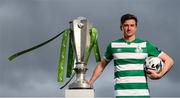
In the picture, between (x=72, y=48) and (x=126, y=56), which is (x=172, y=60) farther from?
(x=72, y=48)

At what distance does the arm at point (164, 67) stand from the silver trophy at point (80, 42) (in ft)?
3.41

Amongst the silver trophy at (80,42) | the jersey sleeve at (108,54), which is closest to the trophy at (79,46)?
the silver trophy at (80,42)

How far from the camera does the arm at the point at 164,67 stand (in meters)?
3.30

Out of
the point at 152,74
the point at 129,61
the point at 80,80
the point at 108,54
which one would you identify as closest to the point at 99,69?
the point at 108,54

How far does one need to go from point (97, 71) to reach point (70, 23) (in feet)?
3.39

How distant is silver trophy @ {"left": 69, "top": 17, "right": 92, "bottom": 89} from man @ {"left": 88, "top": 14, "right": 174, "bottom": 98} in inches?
33.6

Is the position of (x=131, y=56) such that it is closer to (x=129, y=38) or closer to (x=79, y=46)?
(x=129, y=38)

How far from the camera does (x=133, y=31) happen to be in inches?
130

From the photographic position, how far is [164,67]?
3379 millimetres

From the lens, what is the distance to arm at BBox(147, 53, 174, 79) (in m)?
3.30

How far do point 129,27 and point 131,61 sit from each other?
0.87 feet

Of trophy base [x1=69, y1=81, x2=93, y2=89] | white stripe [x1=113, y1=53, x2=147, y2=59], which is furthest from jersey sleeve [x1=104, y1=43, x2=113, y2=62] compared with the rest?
trophy base [x1=69, y1=81, x2=93, y2=89]

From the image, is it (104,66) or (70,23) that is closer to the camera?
(104,66)

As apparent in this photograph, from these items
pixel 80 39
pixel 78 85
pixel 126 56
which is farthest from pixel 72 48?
pixel 126 56
